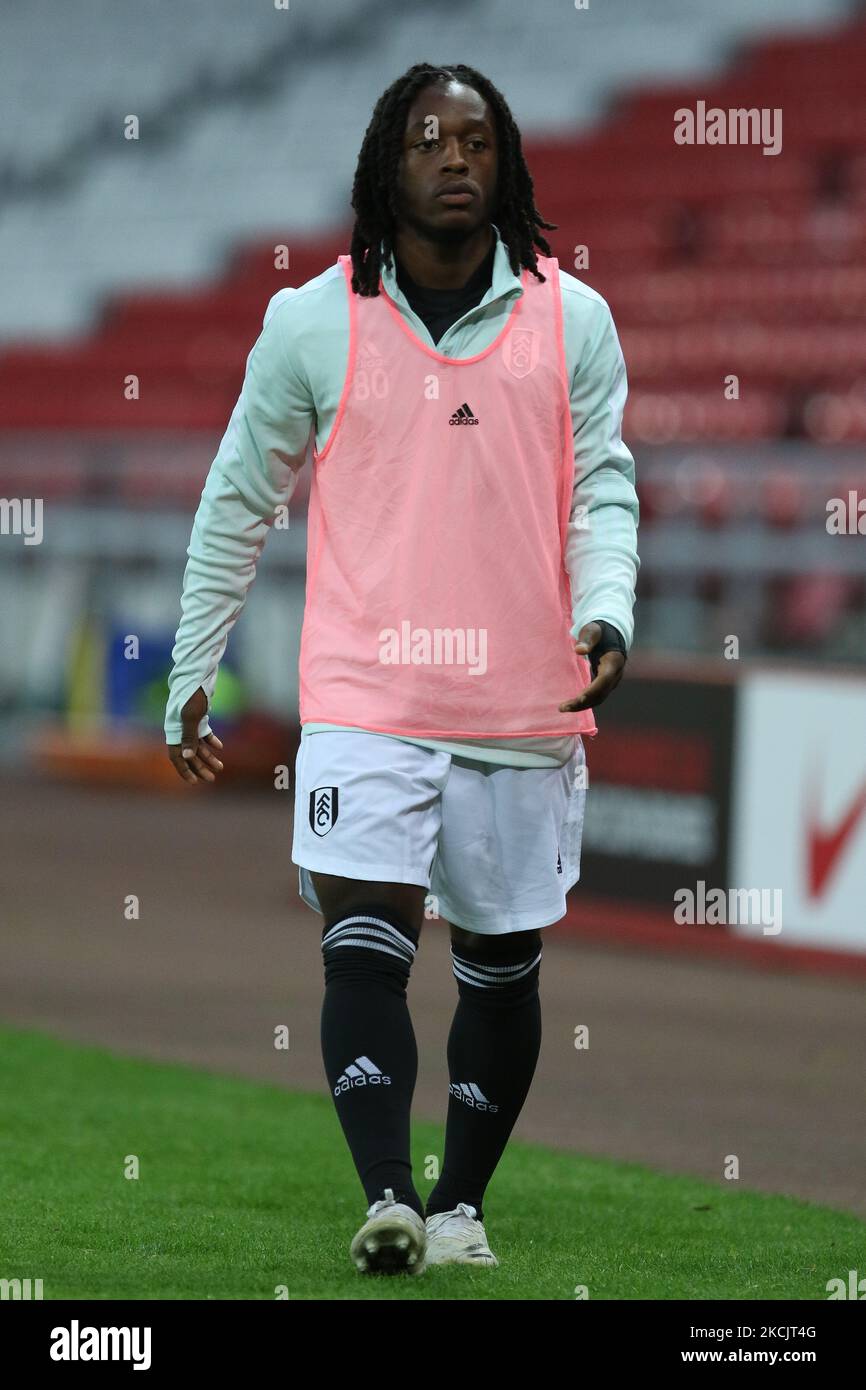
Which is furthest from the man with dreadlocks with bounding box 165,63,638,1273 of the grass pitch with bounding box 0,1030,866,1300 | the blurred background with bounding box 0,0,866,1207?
the blurred background with bounding box 0,0,866,1207

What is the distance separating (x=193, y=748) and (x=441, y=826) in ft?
1.54

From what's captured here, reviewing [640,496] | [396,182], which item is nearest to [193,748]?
[396,182]

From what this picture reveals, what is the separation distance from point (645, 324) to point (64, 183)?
10758mm

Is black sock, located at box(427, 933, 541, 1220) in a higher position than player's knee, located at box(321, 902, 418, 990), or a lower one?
lower

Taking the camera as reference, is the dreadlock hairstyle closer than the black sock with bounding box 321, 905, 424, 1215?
No

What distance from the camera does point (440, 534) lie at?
11.6 ft

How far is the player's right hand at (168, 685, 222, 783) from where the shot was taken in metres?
3.66

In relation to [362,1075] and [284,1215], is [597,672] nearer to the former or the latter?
[362,1075]

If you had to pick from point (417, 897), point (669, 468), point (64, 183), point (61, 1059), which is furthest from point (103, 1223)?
point (64, 183)

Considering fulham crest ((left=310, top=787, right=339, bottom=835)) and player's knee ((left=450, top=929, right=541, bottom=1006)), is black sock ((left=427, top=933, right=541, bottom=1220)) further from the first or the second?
fulham crest ((left=310, top=787, right=339, bottom=835))

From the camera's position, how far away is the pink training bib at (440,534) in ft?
11.5

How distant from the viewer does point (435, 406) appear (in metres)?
3.52

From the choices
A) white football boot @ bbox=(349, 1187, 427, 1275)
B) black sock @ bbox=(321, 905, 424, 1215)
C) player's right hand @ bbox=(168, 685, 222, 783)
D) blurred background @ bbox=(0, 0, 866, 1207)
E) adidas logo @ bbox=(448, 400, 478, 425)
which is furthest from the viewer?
blurred background @ bbox=(0, 0, 866, 1207)

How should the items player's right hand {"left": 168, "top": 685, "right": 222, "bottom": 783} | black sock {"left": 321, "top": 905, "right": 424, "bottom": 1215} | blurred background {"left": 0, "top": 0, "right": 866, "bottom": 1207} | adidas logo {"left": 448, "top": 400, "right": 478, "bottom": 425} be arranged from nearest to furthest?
1. black sock {"left": 321, "top": 905, "right": 424, "bottom": 1215}
2. adidas logo {"left": 448, "top": 400, "right": 478, "bottom": 425}
3. player's right hand {"left": 168, "top": 685, "right": 222, "bottom": 783}
4. blurred background {"left": 0, "top": 0, "right": 866, "bottom": 1207}
